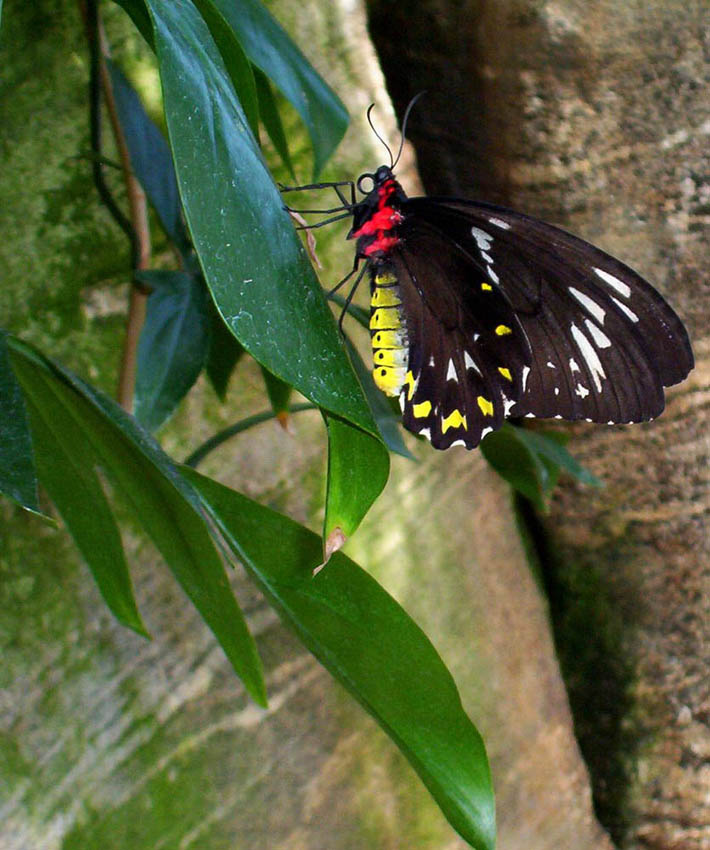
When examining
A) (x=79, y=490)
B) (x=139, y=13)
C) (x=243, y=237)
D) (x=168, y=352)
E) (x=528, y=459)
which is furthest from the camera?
(x=528, y=459)

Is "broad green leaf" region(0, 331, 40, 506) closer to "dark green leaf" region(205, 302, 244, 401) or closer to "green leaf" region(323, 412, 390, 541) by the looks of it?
"green leaf" region(323, 412, 390, 541)

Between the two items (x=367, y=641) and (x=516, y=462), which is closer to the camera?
(x=367, y=641)

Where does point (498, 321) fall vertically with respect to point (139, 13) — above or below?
below

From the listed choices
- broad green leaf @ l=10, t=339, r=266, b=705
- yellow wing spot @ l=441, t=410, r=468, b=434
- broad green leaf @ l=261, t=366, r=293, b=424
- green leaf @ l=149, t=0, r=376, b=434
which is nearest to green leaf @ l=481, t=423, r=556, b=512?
yellow wing spot @ l=441, t=410, r=468, b=434

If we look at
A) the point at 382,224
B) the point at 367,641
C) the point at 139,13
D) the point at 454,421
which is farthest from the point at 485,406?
the point at 139,13

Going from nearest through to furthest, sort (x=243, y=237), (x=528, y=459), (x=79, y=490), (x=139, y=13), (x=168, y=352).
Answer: (x=243, y=237) → (x=139, y=13) → (x=79, y=490) → (x=168, y=352) → (x=528, y=459)

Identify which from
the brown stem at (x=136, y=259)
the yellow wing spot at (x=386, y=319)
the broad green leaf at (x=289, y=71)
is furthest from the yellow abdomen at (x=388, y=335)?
the brown stem at (x=136, y=259)

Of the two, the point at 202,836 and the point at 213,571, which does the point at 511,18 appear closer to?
the point at 213,571

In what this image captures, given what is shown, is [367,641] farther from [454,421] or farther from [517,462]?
[517,462]

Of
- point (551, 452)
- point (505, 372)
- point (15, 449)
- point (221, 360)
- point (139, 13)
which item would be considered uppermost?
point (139, 13)

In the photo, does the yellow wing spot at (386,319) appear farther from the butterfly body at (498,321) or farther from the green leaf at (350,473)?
the green leaf at (350,473)
